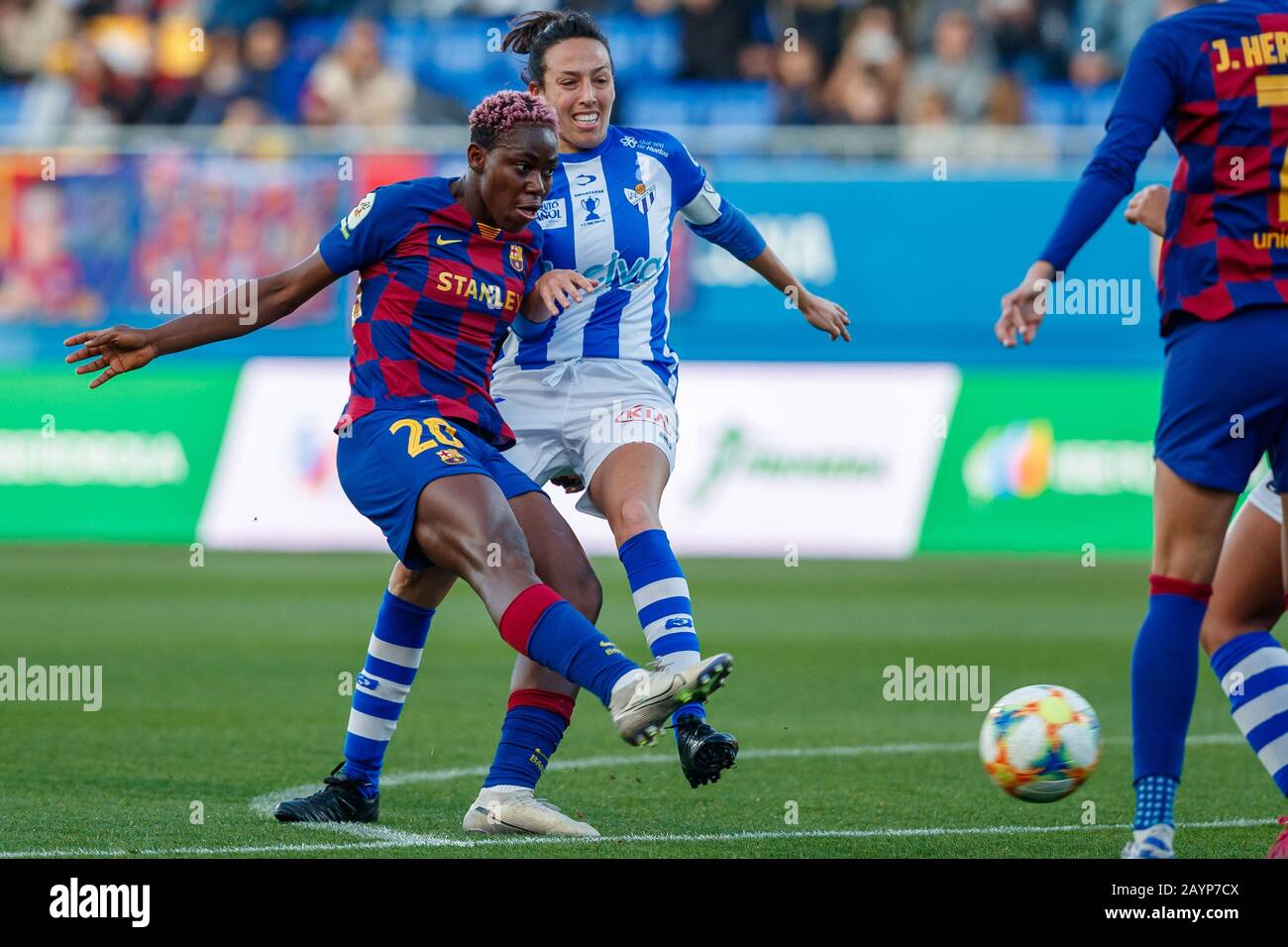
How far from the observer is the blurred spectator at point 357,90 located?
17.0 m

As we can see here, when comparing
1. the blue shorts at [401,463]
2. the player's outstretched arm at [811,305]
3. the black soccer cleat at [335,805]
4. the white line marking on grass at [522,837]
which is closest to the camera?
the white line marking on grass at [522,837]

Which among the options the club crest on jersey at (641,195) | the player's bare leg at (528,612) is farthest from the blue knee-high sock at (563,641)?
the club crest on jersey at (641,195)

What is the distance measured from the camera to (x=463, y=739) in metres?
7.71

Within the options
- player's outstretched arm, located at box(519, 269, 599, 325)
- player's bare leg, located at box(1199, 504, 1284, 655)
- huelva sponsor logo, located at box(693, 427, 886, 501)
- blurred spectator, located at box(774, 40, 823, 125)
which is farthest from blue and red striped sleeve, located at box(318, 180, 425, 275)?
blurred spectator, located at box(774, 40, 823, 125)

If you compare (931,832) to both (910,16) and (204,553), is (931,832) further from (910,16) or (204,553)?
(910,16)

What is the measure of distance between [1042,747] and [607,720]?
3.40 metres

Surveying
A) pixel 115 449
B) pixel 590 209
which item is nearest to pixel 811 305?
pixel 590 209

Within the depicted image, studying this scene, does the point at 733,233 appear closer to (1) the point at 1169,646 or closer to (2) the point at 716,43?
(1) the point at 1169,646

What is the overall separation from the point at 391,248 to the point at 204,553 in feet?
29.5

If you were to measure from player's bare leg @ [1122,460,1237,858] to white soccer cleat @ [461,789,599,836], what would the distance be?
5.21 feet

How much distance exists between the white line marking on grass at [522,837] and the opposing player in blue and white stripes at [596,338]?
0.39 m

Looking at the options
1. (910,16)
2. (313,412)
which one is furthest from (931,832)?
(910,16)

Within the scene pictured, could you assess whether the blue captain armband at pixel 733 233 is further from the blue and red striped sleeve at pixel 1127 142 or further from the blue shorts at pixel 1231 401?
the blue shorts at pixel 1231 401

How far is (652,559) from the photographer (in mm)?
5781
